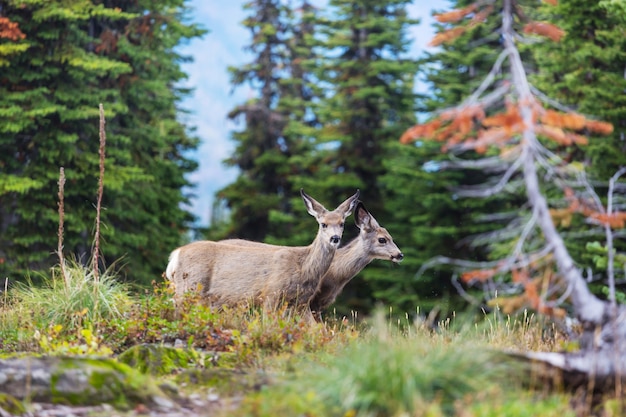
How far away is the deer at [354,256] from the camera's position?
13336 millimetres

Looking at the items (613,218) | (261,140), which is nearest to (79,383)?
(613,218)

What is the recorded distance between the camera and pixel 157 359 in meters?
8.48

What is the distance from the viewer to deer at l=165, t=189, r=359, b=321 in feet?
41.3

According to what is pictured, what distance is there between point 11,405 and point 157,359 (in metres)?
1.89

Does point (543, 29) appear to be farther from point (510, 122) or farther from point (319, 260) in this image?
point (319, 260)

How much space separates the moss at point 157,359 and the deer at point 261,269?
11.6ft

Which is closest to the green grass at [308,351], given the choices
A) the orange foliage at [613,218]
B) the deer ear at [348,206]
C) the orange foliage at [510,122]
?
the orange foliage at [613,218]

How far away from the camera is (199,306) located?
10.4 m

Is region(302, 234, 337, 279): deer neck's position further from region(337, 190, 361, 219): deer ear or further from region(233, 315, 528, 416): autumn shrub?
region(233, 315, 528, 416): autumn shrub

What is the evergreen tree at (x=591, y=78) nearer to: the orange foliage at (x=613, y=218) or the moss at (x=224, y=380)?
the orange foliage at (x=613, y=218)

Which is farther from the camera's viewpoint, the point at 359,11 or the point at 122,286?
the point at 359,11

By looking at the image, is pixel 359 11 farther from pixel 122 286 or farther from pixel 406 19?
pixel 122 286

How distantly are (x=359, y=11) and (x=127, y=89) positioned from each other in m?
13.0

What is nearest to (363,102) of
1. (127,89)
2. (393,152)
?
(393,152)
